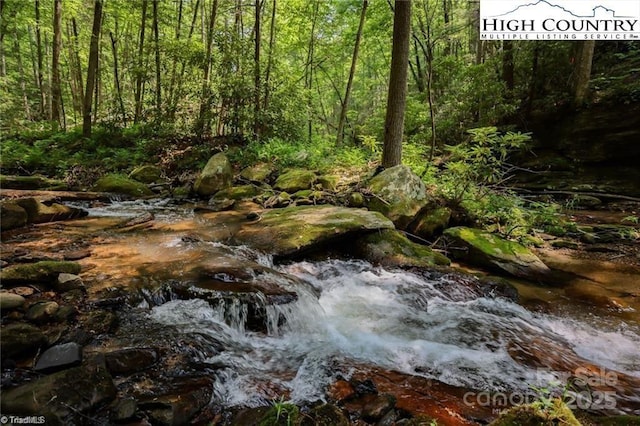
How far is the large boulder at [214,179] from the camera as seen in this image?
10727 millimetres

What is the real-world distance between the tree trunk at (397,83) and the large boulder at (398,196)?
0.76m

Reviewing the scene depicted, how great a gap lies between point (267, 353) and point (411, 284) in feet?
9.15

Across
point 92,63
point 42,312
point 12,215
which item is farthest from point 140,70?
point 42,312

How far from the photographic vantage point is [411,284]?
18.6 feet

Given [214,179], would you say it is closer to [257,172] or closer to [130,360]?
[257,172]

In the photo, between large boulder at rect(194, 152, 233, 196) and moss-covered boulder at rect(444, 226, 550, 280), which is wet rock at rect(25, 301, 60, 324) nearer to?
moss-covered boulder at rect(444, 226, 550, 280)

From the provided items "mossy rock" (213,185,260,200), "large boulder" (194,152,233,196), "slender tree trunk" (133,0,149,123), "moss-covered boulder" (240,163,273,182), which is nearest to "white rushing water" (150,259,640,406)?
"mossy rock" (213,185,260,200)

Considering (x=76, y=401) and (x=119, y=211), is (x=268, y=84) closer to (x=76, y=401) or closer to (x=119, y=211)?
(x=119, y=211)

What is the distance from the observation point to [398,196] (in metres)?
7.87

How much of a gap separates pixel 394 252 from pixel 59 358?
5.09 m

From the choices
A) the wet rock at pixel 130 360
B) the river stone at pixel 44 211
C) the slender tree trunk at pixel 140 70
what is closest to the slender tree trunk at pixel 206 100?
the slender tree trunk at pixel 140 70

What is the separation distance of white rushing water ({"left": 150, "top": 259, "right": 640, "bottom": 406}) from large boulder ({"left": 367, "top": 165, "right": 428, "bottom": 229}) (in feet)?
7.31

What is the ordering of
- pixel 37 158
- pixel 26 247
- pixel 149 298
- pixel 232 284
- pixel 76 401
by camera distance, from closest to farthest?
pixel 76 401 < pixel 149 298 < pixel 232 284 < pixel 26 247 < pixel 37 158

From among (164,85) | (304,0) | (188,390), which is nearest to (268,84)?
(164,85)
